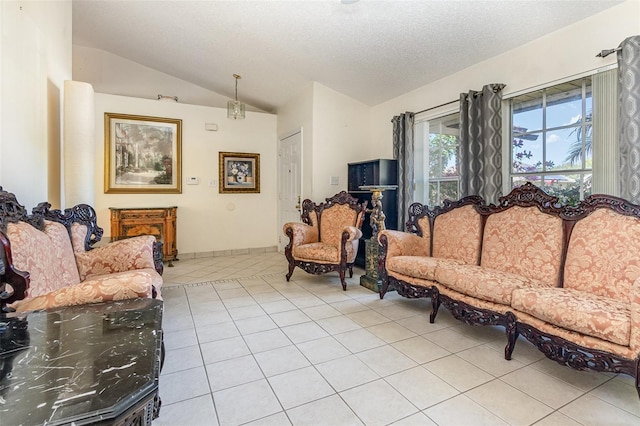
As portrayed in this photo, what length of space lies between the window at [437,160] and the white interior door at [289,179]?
6.19 ft

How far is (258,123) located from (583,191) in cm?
490

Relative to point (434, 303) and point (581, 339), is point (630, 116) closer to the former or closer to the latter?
point (581, 339)

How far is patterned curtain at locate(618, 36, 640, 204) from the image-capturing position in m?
2.20

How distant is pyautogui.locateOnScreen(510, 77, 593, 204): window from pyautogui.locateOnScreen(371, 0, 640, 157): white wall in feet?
0.45

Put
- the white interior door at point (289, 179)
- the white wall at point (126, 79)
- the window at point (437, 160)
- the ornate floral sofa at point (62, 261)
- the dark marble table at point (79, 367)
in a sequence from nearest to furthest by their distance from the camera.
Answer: the dark marble table at point (79, 367) → the ornate floral sofa at point (62, 261) → the window at point (437, 160) → the white wall at point (126, 79) → the white interior door at point (289, 179)

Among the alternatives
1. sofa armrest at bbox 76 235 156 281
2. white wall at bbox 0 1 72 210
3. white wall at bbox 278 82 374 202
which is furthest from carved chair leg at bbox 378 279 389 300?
white wall at bbox 0 1 72 210

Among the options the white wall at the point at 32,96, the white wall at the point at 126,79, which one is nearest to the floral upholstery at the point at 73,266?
the white wall at the point at 32,96

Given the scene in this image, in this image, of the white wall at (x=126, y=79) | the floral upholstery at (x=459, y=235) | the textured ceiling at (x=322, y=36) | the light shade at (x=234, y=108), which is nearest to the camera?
the textured ceiling at (x=322, y=36)

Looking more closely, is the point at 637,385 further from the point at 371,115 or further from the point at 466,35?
the point at 371,115

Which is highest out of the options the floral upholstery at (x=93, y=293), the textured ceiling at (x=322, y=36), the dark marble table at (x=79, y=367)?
the textured ceiling at (x=322, y=36)

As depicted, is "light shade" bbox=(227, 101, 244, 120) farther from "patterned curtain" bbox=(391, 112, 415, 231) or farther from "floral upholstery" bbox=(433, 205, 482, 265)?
"floral upholstery" bbox=(433, 205, 482, 265)

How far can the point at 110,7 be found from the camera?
365 cm

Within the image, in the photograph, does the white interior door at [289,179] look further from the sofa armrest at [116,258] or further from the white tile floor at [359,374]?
the sofa armrest at [116,258]

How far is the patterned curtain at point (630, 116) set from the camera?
220cm
